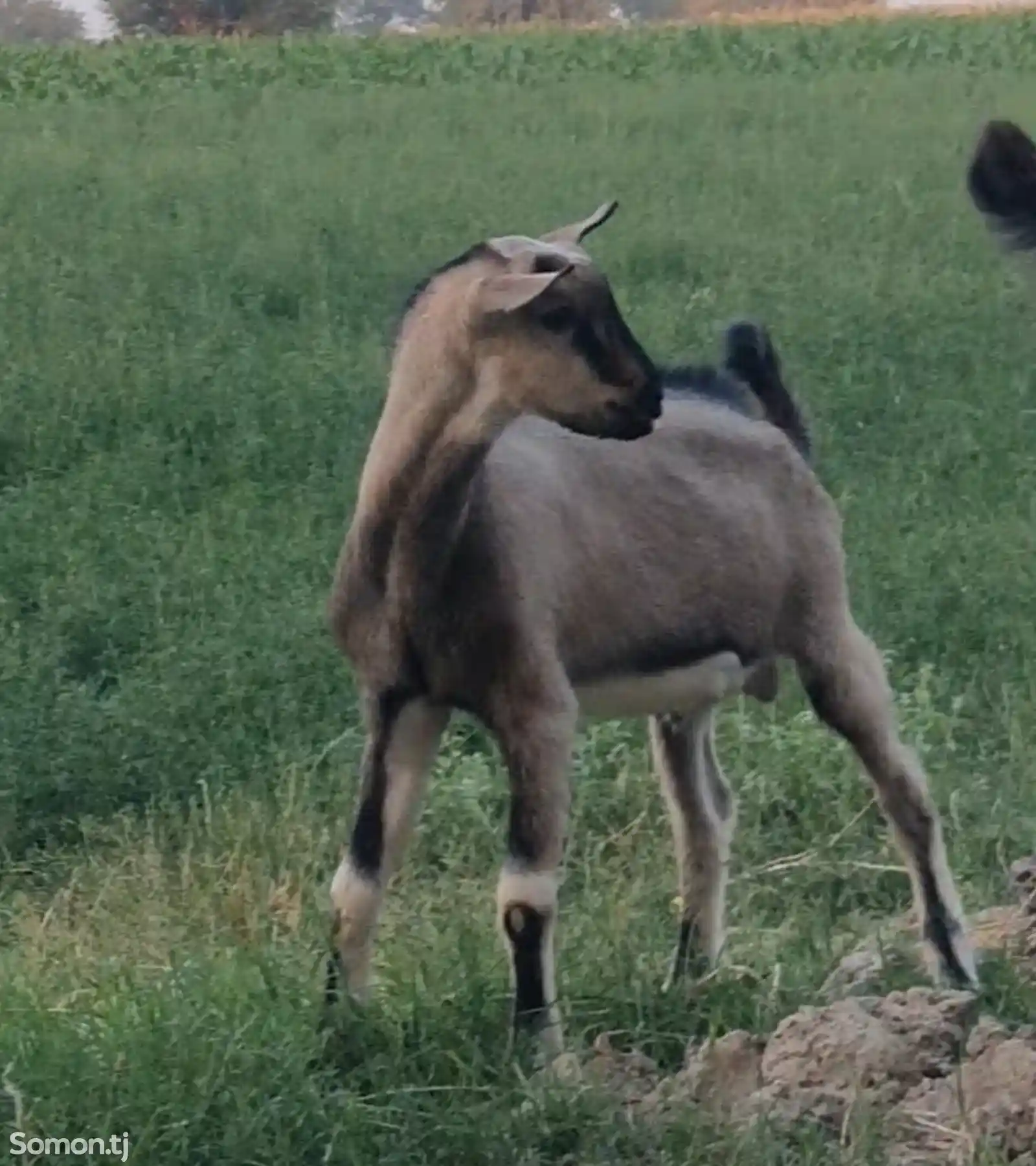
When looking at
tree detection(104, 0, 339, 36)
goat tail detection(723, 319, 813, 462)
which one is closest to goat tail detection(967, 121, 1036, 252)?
goat tail detection(723, 319, 813, 462)

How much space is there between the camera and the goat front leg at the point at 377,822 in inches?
168

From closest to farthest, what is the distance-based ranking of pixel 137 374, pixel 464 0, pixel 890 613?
pixel 890 613 < pixel 137 374 < pixel 464 0

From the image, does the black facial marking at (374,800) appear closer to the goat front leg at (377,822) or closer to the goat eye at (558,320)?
the goat front leg at (377,822)

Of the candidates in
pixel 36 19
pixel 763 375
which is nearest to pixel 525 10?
pixel 36 19

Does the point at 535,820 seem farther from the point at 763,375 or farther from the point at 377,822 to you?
the point at 763,375

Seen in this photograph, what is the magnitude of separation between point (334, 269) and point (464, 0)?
33.6 metres

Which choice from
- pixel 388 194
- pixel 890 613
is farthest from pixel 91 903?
pixel 388 194

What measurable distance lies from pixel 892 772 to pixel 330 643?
8.64 ft

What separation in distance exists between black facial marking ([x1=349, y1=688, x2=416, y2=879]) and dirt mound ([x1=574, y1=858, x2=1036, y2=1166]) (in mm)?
567

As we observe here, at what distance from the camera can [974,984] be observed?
186 inches

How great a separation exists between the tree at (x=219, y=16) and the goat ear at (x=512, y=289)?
33.1 metres

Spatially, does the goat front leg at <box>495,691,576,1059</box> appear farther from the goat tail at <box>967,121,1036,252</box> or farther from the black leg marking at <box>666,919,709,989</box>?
the goat tail at <box>967,121,1036,252</box>

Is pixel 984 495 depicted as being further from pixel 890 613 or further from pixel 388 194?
pixel 388 194

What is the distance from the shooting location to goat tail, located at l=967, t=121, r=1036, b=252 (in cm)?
456
